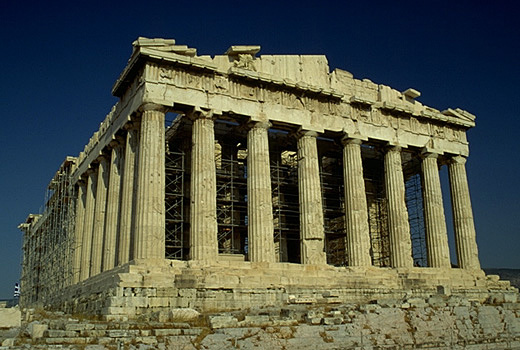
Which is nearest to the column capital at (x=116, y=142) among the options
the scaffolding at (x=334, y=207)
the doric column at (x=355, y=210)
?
the doric column at (x=355, y=210)

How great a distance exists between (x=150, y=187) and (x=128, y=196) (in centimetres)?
259

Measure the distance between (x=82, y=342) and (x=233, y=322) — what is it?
13.0ft

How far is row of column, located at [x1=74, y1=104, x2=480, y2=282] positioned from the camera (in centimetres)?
2317

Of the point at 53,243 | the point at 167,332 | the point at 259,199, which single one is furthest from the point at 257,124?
the point at 53,243

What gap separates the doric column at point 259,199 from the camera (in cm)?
2455

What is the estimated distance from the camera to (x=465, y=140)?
33.3 metres

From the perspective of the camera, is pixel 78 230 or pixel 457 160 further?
pixel 78 230

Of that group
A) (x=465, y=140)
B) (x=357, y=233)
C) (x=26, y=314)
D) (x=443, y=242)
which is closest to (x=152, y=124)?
(x=26, y=314)

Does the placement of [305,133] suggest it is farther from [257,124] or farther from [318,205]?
[318,205]

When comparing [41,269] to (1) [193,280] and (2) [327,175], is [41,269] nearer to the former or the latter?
(2) [327,175]

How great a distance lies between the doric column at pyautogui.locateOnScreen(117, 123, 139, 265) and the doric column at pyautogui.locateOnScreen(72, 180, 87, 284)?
8145 millimetres

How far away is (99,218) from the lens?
29.9m

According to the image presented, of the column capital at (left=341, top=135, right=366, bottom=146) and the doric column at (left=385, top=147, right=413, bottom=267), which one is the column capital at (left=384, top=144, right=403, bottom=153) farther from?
the column capital at (left=341, top=135, right=366, bottom=146)

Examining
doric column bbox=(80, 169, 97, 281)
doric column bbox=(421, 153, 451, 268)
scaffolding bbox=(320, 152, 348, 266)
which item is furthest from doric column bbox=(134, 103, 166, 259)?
doric column bbox=(421, 153, 451, 268)
